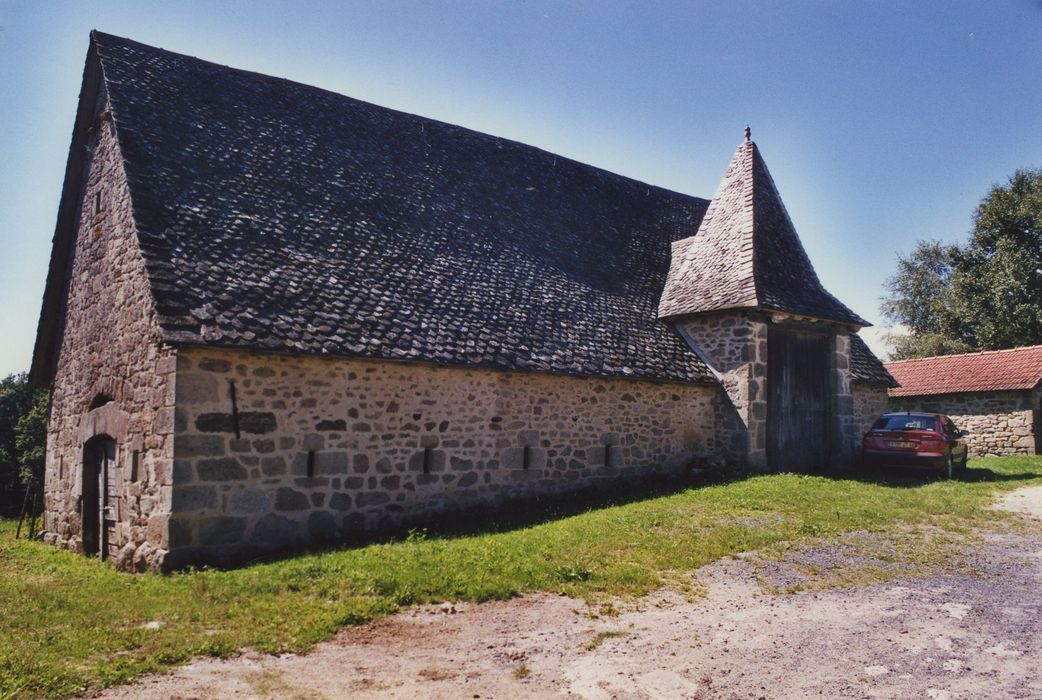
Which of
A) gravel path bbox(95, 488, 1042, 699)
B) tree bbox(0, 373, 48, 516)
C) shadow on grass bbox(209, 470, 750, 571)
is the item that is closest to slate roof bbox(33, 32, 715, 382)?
shadow on grass bbox(209, 470, 750, 571)

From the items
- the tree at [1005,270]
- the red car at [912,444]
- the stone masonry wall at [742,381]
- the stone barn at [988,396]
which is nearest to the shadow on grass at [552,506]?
the stone masonry wall at [742,381]

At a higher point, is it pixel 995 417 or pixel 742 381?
pixel 742 381

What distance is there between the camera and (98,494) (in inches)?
436

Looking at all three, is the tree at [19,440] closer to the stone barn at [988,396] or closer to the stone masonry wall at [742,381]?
the stone masonry wall at [742,381]

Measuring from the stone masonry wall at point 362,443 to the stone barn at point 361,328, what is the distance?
0.10 feet

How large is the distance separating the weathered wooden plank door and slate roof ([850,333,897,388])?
90.6 inches

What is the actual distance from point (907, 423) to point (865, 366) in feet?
11.4

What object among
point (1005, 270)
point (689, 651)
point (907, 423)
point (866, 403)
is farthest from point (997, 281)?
point (689, 651)

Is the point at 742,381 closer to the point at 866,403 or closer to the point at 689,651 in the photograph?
the point at 866,403

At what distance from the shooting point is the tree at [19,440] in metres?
23.2

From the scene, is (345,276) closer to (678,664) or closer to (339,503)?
(339,503)

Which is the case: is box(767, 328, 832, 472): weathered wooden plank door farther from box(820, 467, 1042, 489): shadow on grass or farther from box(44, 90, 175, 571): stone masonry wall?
box(44, 90, 175, 571): stone masonry wall

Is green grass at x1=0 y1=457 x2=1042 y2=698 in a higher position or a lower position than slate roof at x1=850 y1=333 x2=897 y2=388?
lower

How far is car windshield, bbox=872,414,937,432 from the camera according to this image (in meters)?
14.5
